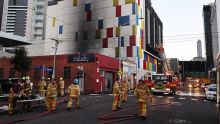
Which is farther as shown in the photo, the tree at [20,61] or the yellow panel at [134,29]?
the yellow panel at [134,29]

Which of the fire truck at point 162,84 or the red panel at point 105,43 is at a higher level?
the red panel at point 105,43

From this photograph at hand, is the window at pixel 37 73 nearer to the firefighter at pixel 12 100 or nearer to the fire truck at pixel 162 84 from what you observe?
the fire truck at pixel 162 84

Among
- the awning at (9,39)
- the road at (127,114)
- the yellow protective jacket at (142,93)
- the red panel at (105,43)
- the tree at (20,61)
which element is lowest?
the road at (127,114)

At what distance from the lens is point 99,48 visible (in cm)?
5409

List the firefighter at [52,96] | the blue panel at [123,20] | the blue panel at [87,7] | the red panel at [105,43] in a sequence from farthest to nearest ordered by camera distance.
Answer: the blue panel at [87,7]
the red panel at [105,43]
the blue panel at [123,20]
the firefighter at [52,96]

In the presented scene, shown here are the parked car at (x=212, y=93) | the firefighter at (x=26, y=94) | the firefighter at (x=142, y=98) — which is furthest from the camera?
the parked car at (x=212, y=93)

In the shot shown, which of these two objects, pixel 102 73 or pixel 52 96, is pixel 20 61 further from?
pixel 52 96

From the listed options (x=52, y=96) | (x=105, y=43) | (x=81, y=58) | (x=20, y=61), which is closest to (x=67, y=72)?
(x=81, y=58)

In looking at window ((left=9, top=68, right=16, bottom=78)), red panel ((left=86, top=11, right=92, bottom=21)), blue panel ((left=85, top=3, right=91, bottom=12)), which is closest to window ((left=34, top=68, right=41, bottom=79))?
window ((left=9, top=68, right=16, bottom=78))

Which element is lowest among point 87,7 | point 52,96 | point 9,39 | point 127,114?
point 127,114

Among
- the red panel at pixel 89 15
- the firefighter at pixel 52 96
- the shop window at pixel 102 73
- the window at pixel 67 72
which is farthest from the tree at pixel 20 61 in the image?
the red panel at pixel 89 15

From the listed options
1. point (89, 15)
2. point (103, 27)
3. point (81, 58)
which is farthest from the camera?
point (89, 15)

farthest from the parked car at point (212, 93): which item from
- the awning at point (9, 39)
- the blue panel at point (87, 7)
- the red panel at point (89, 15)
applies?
the blue panel at point (87, 7)

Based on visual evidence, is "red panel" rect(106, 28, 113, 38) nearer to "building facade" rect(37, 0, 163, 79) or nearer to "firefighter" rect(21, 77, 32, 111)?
"building facade" rect(37, 0, 163, 79)
